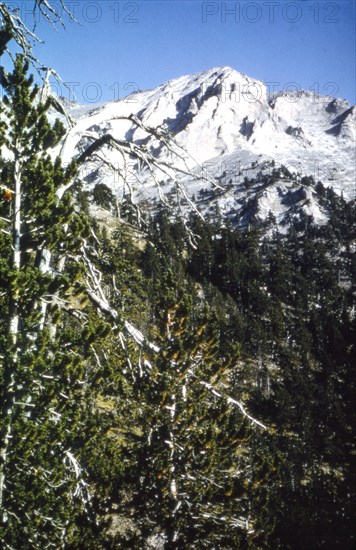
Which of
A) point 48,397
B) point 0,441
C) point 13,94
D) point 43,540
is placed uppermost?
point 13,94

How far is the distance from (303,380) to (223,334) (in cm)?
1276

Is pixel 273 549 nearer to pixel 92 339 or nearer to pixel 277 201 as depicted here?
pixel 92 339

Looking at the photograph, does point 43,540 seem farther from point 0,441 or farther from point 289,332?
point 289,332

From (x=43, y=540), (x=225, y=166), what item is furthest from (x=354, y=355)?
(x=225, y=166)

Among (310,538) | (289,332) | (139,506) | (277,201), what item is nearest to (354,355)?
(310,538)

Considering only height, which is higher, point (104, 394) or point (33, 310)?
point (33, 310)

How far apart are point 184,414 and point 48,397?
5.61 meters

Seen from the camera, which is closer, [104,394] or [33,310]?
[33,310]

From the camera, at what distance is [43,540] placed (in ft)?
25.3

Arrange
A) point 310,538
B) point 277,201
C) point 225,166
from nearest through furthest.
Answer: point 310,538 → point 277,201 → point 225,166

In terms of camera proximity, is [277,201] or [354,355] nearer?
[354,355]

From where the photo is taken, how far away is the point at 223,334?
52.7 metres

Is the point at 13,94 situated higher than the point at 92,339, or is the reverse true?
the point at 13,94

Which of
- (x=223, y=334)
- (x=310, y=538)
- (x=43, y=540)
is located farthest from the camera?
(x=223, y=334)
